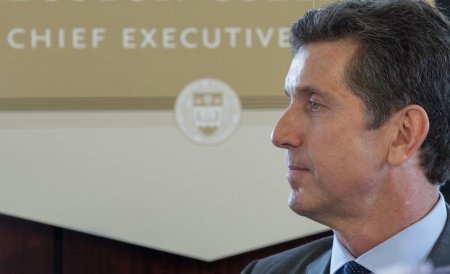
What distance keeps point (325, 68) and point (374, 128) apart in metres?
0.11

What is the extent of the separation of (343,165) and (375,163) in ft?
0.16

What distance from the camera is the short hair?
1.44 metres

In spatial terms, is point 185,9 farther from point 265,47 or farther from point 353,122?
point 353,122

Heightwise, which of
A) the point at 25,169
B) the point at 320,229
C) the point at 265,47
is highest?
the point at 265,47

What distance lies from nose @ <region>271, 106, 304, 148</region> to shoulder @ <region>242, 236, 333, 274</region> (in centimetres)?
23

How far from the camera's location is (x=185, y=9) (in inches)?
73.6

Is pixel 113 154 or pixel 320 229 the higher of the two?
pixel 113 154

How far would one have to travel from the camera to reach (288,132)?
4.74 feet

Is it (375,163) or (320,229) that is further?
(320,229)

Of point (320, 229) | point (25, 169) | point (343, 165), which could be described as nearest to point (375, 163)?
point (343, 165)

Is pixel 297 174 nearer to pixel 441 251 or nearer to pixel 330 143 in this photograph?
pixel 330 143

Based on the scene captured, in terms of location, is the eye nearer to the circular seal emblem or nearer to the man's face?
the man's face

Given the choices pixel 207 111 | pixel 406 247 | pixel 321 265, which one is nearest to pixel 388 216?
pixel 406 247

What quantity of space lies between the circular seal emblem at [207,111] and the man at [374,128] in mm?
401
